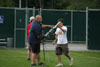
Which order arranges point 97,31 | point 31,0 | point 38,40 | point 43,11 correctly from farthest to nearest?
1. point 31,0
2. point 43,11
3. point 97,31
4. point 38,40

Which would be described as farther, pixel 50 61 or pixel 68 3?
pixel 68 3

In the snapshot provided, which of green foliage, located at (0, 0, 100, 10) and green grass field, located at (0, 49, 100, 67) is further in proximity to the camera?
green foliage, located at (0, 0, 100, 10)

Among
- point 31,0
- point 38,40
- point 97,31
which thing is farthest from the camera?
point 31,0

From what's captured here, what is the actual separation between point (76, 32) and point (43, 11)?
136 inches

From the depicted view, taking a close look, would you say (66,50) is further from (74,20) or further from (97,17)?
(74,20)

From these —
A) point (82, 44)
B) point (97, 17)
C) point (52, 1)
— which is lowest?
point (82, 44)

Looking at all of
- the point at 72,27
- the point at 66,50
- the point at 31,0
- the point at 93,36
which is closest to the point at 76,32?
the point at 72,27

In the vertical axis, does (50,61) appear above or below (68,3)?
below

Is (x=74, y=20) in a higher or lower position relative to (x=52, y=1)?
lower

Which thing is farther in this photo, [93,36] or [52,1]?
[52,1]

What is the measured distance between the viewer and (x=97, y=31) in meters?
23.5

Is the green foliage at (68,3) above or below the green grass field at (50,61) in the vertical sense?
above

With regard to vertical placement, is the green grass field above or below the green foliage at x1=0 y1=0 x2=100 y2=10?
below

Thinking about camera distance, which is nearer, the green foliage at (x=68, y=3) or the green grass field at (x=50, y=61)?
the green grass field at (x=50, y=61)
